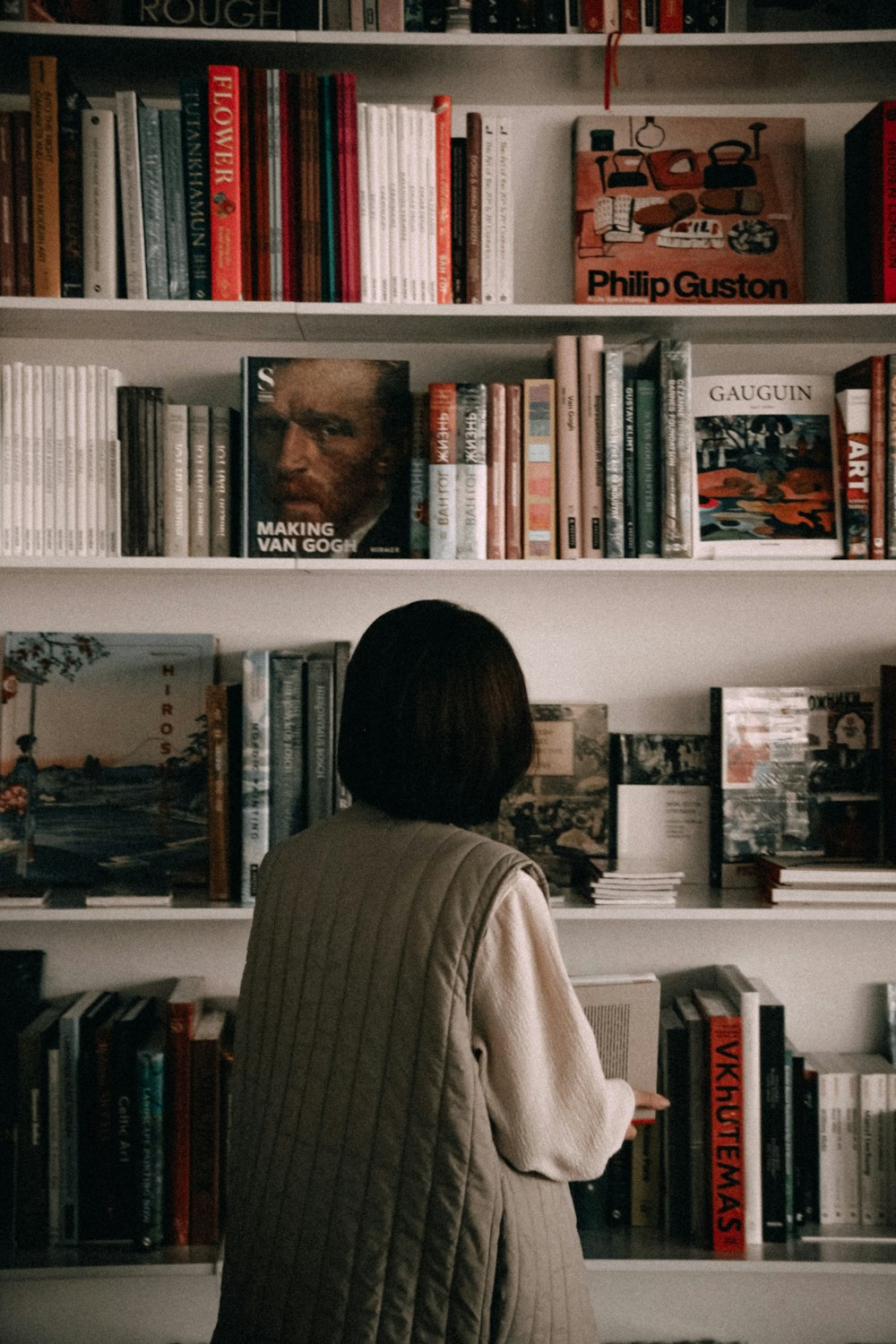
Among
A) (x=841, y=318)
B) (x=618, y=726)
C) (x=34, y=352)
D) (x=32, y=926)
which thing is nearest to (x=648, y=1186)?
(x=618, y=726)

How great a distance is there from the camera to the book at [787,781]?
1788 mm

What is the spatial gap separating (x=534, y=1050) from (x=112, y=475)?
1.06 metres

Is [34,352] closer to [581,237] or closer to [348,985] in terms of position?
[581,237]

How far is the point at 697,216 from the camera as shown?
1.78 meters

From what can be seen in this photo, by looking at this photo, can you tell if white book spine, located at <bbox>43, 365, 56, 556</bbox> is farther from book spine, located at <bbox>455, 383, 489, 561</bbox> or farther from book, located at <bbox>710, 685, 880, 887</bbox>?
book, located at <bbox>710, 685, 880, 887</bbox>

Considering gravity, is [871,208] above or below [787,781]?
above

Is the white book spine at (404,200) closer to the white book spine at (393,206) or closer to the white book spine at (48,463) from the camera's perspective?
the white book spine at (393,206)

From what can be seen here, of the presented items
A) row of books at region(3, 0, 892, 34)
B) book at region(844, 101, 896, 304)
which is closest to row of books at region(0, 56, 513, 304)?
row of books at region(3, 0, 892, 34)

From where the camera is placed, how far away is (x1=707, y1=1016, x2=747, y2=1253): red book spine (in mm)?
1661

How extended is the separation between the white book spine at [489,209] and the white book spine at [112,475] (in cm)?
57

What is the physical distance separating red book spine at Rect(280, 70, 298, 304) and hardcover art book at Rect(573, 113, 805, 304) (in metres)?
0.46

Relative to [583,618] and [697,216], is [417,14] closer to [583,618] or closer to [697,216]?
[697,216]

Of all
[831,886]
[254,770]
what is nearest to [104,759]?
[254,770]

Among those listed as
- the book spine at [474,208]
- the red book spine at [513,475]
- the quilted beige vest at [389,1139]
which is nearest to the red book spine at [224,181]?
the book spine at [474,208]
